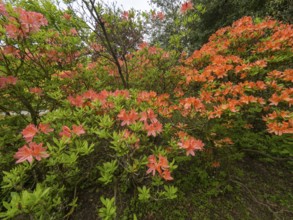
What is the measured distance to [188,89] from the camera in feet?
10.0

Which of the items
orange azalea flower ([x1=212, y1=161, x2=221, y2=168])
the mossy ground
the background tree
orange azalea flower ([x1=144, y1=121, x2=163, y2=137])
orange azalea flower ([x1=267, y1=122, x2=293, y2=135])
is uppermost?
the background tree

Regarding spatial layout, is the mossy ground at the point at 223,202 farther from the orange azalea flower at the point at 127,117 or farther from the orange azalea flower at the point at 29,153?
the orange azalea flower at the point at 29,153

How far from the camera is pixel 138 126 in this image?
1.51 m

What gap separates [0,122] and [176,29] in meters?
3.70

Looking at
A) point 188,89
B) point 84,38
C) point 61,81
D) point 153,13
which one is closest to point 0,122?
point 61,81

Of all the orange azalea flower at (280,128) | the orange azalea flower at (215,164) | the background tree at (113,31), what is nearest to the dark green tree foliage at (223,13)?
the background tree at (113,31)

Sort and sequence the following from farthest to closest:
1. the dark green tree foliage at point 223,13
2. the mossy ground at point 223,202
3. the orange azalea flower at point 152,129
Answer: the dark green tree foliage at point 223,13 → the mossy ground at point 223,202 → the orange azalea flower at point 152,129

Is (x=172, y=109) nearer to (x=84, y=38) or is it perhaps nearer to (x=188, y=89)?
(x=188, y=89)

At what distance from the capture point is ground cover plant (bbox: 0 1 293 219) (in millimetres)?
1510

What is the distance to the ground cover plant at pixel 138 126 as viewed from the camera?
151 cm

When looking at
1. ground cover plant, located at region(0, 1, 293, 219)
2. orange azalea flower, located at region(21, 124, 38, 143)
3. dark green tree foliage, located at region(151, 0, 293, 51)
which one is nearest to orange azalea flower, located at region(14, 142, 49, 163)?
ground cover plant, located at region(0, 1, 293, 219)

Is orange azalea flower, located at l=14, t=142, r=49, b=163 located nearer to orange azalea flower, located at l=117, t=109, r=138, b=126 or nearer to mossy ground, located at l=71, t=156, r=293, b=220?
orange azalea flower, located at l=117, t=109, r=138, b=126

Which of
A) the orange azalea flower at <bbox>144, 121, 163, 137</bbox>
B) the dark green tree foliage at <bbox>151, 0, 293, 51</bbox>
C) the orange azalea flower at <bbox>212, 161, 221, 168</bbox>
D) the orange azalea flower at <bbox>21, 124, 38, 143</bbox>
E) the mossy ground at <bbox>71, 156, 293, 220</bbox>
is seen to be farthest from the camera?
the dark green tree foliage at <bbox>151, 0, 293, 51</bbox>

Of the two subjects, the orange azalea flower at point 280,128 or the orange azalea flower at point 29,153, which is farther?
the orange azalea flower at point 280,128
